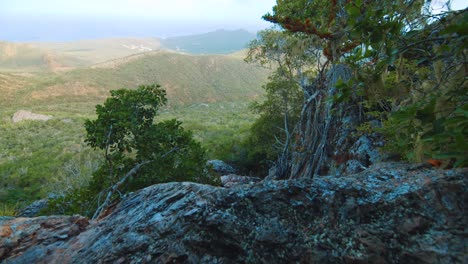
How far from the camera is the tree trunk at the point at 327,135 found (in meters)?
7.30

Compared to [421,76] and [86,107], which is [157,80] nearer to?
[86,107]

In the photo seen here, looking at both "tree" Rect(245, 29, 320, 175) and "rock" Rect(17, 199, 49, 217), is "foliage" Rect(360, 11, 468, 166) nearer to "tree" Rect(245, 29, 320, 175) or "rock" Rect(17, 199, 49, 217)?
"tree" Rect(245, 29, 320, 175)

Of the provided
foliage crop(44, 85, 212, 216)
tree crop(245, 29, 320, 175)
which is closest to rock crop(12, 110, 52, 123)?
tree crop(245, 29, 320, 175)

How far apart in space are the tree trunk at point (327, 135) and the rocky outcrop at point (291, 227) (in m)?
4.93

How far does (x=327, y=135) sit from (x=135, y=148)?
477cm

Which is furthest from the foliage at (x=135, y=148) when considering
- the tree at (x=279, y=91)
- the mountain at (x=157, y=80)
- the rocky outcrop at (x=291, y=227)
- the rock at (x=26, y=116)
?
the mountain at (x=157, y=80)

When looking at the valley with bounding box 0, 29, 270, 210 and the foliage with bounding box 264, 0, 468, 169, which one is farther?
the valley with bounding box 0, 29, 270, 210

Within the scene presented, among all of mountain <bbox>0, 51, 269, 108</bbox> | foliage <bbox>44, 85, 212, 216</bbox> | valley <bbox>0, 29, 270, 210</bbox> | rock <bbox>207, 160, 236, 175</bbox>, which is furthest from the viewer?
mountain <bbox>0, 51, 269, 108</bbox>

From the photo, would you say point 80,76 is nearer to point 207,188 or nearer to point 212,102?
point 212,102

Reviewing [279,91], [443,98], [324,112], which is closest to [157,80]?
[279,91]

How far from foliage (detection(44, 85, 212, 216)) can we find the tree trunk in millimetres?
2806

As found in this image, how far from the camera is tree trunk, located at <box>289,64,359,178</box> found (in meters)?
7.30

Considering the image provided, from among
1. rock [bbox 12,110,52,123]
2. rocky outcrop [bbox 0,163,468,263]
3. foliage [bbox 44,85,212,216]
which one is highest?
rocky outcrop [bbox 0,163,468,263]

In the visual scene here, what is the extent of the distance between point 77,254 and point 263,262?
1393 mm
